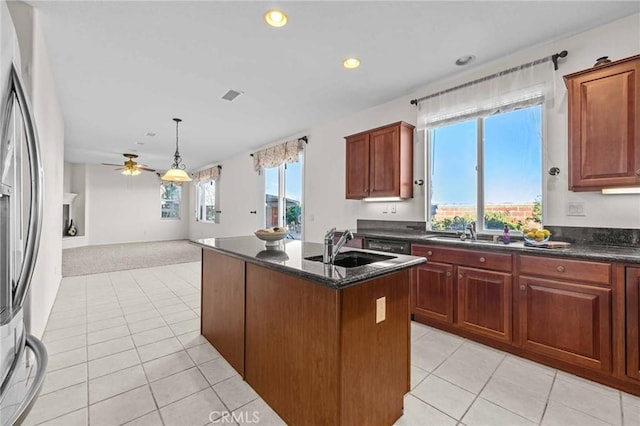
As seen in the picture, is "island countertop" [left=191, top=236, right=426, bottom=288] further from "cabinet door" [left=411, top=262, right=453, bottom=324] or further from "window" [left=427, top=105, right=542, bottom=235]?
"window" [left=427, top=105, right=542, bottom=235]

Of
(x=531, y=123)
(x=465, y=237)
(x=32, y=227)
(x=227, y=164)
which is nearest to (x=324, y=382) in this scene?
(x=32, y=227)

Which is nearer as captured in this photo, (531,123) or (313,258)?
(313,258)

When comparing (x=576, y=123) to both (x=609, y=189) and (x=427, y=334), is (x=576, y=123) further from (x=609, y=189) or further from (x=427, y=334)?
(x=427, y=334)

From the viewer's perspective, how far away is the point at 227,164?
7.68 meters

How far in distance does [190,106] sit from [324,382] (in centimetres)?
398

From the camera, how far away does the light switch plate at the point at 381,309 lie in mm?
1442

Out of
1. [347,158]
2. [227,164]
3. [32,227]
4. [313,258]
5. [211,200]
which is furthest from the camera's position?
[211,200]

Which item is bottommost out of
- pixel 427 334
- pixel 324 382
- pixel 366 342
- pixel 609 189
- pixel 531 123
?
pixel 427 334

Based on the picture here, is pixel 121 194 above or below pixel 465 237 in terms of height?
above

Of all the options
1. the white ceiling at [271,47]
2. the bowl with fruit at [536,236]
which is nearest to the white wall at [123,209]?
the white ceiling at [271,47]

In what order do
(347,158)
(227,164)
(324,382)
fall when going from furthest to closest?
1. (227,164)
2. (347,158)
3. (324,382)

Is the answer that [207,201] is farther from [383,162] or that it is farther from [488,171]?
[488,171]

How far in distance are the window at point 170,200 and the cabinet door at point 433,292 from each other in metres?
9.87

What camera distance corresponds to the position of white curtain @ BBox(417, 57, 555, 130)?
8.27ft
